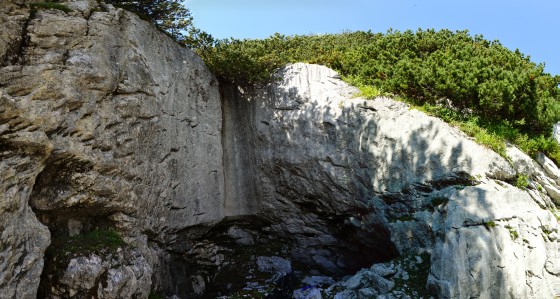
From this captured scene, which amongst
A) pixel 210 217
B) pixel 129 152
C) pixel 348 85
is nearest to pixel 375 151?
pixel 348 85

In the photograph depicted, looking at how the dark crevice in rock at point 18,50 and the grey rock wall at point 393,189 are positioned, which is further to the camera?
the grey rock wall at point 393,189

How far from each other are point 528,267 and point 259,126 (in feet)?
29.8

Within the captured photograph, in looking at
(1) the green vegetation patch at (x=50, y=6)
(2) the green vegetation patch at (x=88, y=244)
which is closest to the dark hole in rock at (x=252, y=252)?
(2) the green vegetation patch at (x=88, y=244)

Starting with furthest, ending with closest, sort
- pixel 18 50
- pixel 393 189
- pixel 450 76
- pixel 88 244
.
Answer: pixel 450 76
pixel 393 189
pixel 88 244
pixel 18 50

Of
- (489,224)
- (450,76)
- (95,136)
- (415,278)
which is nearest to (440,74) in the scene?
(450,76)

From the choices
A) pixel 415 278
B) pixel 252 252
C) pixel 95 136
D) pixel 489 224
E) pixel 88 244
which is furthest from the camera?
pixel 252 252

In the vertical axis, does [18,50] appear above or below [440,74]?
above

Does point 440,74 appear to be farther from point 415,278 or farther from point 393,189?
point 415,278

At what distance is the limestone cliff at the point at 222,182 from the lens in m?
8.88

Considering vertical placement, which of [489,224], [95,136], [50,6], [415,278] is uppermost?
[50,6]

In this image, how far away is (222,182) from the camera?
14.8 m

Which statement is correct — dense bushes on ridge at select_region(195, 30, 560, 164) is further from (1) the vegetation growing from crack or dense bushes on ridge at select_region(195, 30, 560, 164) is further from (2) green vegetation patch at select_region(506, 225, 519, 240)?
A: (1) the vegetation growing from crack

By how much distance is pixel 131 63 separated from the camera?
11141 mm

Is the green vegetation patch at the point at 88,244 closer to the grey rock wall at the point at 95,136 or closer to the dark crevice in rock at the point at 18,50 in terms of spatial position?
the grey rock wall at the point at 95,136
